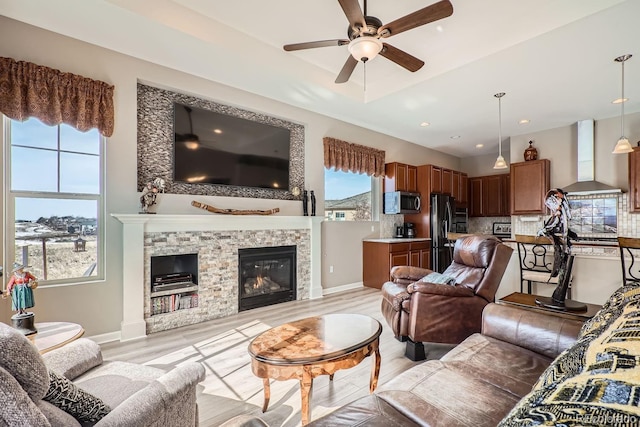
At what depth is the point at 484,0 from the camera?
8.59ft

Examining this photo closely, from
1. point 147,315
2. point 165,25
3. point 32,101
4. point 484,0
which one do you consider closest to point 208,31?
point 165,25

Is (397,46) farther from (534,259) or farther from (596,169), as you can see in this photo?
(596,169)

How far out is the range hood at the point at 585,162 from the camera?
5098 mm

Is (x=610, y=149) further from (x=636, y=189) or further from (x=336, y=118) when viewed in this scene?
(x=336, y=118)

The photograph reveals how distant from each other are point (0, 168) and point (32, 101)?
0.66 m

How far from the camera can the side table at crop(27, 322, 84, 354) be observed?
1.65 m

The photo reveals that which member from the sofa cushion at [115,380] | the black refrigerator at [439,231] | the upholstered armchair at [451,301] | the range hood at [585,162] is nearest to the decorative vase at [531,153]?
the range hood at [585,162]

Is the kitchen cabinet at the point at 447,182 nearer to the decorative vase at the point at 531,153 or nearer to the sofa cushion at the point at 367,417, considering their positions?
the decorative vase at the point at 531,153

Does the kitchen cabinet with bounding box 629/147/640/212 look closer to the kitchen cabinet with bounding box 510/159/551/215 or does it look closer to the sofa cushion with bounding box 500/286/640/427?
the kitchen cabinet with bounding box 510/159/551/215

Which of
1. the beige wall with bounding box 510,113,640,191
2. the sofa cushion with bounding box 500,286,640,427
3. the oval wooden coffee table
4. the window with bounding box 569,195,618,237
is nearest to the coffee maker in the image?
the beige wall with bounding box 510,113,640,191

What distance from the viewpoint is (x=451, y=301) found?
2.54 m

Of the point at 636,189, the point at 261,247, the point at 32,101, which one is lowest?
the point at 261,247

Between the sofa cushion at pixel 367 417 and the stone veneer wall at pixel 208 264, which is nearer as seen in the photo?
the sofa cushion at pixel 367 417

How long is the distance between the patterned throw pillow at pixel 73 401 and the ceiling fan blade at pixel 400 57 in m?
2.85
